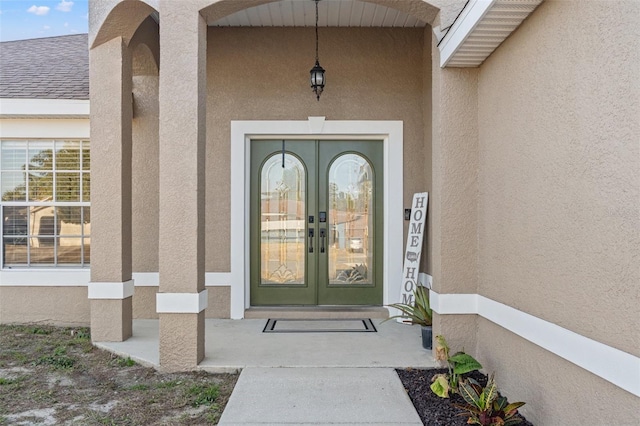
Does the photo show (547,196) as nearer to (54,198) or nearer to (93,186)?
(93,186)

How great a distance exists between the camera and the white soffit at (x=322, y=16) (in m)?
5.47

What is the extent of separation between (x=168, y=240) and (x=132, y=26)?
2.50 metres

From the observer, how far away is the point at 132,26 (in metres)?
4.97

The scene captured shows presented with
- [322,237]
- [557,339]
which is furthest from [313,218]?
[557,339]

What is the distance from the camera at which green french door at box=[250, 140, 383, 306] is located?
6.32 metres

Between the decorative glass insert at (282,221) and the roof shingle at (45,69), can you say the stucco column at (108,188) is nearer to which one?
the roof shingle at (45,69)

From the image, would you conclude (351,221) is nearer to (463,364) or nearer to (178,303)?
(178,303)

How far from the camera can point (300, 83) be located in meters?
6.16

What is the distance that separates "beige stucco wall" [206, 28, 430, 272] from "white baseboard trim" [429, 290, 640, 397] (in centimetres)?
222

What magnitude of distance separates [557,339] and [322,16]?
463 centimetres

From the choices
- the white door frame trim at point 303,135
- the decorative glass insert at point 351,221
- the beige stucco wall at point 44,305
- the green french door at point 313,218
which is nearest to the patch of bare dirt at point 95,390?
the beige stucco wall at point 44,305

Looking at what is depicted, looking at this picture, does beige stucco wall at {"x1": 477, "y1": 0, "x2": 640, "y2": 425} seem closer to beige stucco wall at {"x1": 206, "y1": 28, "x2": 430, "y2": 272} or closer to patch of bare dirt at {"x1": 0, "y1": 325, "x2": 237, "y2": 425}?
beige stucco wall at {"x1": 206, "y1": 28, "x2": 430, "y2": 272}

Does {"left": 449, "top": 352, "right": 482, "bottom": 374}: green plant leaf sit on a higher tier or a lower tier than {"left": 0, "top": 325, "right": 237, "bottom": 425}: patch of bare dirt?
Result: higher

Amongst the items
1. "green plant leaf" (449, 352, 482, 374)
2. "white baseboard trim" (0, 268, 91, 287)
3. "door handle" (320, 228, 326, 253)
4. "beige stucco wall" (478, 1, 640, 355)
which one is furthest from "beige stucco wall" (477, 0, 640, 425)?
"white baseboard trim" (0, 268, 91, 287)
